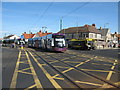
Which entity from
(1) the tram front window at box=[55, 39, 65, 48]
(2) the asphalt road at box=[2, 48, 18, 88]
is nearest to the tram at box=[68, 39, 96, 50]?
(1) the tram front window at box=[55, 39, 65, 48]

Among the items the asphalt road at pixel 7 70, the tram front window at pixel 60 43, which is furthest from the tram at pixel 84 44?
the asphalt road at pixel 7 70

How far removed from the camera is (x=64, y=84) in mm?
6309

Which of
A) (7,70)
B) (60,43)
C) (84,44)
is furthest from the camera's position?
(84,44)

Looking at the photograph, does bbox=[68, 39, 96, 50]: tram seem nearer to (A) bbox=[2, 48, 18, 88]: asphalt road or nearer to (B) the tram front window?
(B) the tram front window

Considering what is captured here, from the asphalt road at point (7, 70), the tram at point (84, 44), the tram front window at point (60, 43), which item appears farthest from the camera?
the tram at point (84, 44)

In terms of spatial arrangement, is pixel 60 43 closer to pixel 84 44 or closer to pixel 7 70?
pixel 7 70

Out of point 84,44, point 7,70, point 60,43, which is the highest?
point 60,43

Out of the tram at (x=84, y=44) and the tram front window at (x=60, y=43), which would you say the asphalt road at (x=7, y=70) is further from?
the tram at (x=84, y=44)

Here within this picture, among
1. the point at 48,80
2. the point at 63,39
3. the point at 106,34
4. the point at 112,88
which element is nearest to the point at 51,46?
the point at 63,39

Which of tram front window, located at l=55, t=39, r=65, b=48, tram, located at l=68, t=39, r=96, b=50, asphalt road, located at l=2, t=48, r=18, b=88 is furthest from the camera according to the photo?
tram, located at l=68, t=39, r=96, b=50

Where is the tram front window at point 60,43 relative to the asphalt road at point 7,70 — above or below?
above

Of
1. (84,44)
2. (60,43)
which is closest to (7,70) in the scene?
(60,43)

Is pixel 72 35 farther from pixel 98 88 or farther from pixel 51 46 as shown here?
pixel 98 88

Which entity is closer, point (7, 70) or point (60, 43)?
point (7, 70)
